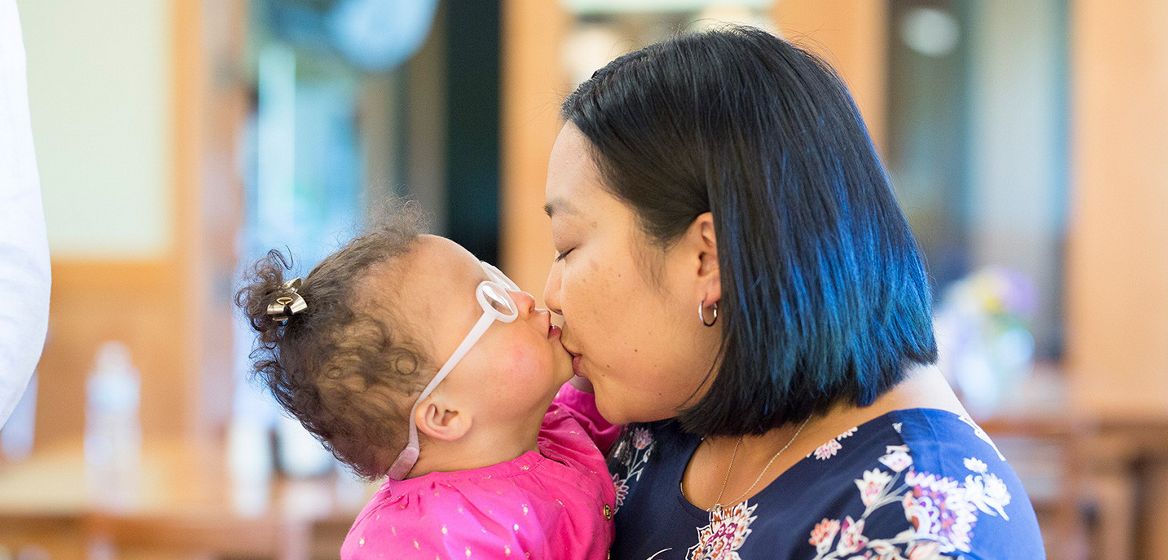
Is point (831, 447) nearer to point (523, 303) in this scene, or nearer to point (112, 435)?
point (523, 303)

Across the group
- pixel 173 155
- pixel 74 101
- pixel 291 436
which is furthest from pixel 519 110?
pixel 291 436

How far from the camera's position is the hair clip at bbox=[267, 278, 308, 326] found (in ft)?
4.34

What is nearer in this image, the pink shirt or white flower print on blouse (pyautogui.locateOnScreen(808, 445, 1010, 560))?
white flower print on blouse (pyautogui.locateOnScreen(808, 445, 1010, 560))

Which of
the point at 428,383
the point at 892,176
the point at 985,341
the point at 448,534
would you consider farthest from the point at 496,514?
the point at 892,176

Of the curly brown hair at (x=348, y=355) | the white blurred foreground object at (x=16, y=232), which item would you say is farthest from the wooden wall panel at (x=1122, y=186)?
the white blurred foreground object at (x=16, y=232)

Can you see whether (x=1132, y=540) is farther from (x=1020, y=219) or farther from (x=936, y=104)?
(x=936, y=104)

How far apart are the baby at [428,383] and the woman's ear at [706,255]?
0.26 meters

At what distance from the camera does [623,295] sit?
1208 mm

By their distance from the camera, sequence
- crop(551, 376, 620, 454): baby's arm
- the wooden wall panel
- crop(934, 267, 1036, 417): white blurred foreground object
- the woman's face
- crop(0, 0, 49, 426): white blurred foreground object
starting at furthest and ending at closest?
1. the wooden wall panel
2. crop(934, 267, 1036, 417): white blurred foreground object
3. crop(551, 376, 620, 454): baby's arm
4. the woman's face
5. crop(0, 0, 49, 426): white blurred foreground object

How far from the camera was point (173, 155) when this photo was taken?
4.75 m

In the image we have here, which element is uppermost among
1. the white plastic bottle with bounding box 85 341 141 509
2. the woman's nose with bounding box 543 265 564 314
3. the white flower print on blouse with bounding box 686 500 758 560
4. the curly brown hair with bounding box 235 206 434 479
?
the woman's nose with bounding box 543 265 564 314

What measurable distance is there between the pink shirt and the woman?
3.3 inches

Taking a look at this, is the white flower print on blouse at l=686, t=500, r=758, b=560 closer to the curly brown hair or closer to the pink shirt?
the pink shirt

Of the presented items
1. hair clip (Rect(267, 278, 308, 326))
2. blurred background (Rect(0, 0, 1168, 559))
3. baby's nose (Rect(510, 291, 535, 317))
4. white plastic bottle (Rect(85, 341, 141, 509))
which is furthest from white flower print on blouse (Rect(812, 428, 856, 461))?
blurred background (Rect(0, 0, 1168, 559))
